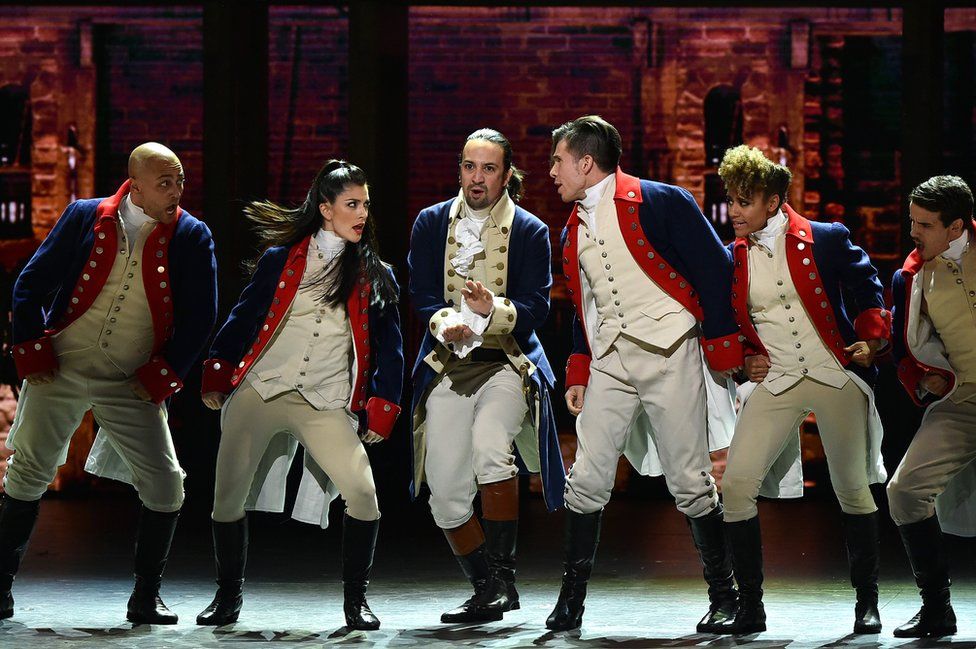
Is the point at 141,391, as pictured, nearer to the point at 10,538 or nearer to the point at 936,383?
the point at 10,538

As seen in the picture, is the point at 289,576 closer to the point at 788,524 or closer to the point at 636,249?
the point at 636,249

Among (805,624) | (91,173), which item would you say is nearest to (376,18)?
(91,173)

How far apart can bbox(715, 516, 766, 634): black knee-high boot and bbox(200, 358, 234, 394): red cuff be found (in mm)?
1628

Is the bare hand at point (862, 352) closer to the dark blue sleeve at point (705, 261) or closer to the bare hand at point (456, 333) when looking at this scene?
the dark blue sleeve at point (705, 261)

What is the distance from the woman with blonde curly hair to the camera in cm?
435

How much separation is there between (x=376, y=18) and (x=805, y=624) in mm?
4142

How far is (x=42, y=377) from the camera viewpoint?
452cm

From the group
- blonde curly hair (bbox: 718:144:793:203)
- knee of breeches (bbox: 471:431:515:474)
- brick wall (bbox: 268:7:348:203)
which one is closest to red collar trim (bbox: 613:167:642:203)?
blonde curly hair (bbox: 718:144:793:203)

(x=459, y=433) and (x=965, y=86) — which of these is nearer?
(x=459, y=433)

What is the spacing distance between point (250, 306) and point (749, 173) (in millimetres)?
1619

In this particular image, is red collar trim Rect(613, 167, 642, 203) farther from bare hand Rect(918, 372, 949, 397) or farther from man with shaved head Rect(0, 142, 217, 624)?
man with shaved head Rect(0, 142, 217, 624)

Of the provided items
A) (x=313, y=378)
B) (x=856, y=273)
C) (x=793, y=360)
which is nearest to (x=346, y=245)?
(x=313, y=378)

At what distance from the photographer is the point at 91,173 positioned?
8.38 m

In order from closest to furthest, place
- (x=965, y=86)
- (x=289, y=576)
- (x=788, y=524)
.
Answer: (x=289, y=576), (x=788, y=524), (x=965, y=86)
